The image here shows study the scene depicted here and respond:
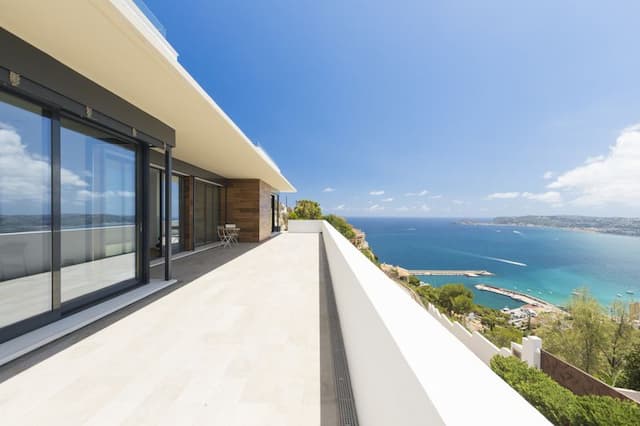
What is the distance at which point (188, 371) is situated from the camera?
2.02 m

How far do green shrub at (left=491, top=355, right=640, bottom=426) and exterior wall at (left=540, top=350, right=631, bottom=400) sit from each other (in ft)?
8.35

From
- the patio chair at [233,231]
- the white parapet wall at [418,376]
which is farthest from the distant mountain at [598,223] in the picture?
the white parapet wall at [418,376]

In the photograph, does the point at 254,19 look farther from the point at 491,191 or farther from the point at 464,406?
the point at 491,191

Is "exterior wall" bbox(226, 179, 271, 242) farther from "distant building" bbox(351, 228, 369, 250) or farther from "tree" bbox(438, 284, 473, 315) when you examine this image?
"tree" bbox(438, 284, 473, 315)

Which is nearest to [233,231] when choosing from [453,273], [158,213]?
[158,213]

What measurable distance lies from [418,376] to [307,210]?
20.0m

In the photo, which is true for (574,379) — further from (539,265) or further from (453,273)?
(539,265)

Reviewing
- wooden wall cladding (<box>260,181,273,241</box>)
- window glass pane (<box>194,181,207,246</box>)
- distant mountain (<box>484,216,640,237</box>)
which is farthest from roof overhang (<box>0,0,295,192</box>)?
distant mountain (<box>484,216,640,237</box>)

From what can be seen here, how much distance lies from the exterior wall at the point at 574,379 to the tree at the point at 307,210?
48.4 feet

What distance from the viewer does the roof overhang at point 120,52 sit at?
1968 mm

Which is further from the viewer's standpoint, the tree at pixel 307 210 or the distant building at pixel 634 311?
the tree at pixel 307 210

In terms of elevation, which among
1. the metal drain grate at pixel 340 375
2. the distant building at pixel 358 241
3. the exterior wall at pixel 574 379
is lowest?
the exterior wall at pixel 574 379

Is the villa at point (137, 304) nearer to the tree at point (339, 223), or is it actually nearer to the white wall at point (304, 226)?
the white wall at point (304, 226)

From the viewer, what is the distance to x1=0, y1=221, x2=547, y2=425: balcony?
2.38 ft
